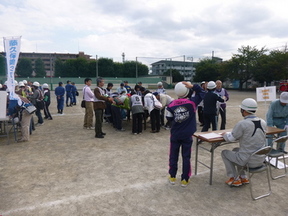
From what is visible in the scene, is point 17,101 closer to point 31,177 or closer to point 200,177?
point 31,177

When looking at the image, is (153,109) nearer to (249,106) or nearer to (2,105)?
(249,106)

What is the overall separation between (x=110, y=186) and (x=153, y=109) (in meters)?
3.76

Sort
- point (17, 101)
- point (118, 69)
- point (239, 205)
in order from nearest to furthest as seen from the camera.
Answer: point (239, 205) < point (17, 101) < point (118, 69)

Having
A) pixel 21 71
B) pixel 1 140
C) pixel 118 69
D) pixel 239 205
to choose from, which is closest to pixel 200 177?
pixel 239 205

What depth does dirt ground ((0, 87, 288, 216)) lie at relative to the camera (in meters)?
2.76

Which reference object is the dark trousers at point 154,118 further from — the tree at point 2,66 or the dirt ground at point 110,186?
the tree at point 2,66

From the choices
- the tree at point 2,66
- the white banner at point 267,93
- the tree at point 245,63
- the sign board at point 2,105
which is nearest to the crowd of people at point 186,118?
the sign board at point 2,105

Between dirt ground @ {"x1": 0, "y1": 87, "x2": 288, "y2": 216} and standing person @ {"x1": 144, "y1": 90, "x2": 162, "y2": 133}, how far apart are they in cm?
153

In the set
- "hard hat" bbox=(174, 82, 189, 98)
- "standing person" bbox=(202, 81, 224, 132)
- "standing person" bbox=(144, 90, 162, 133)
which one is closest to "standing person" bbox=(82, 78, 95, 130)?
"standing person" bbox=(144, 90, 162, 133)

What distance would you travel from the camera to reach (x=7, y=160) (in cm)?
443

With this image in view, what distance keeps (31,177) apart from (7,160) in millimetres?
1219

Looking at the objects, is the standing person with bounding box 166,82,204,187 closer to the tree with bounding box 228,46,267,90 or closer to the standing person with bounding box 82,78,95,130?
the standing person with bounding box 82,78,95,130

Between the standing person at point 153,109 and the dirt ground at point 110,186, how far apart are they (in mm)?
1530

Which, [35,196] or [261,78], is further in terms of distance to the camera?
[261,78]
